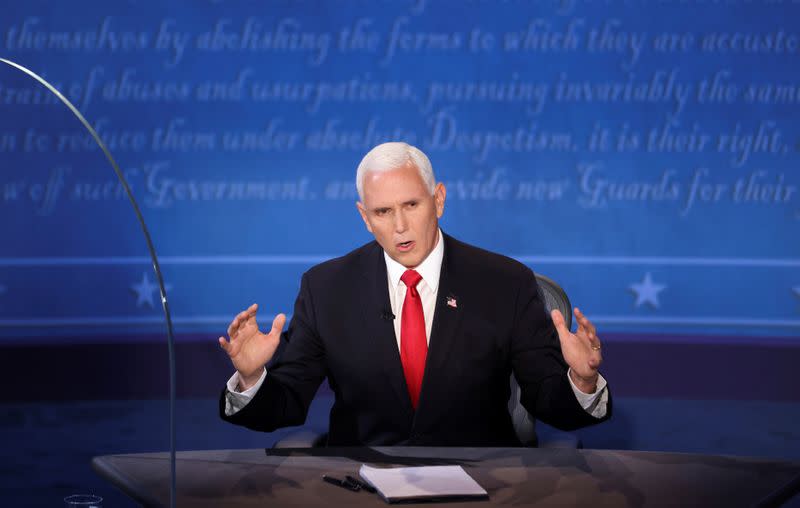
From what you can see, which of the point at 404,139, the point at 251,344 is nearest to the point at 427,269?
the point at 251,344

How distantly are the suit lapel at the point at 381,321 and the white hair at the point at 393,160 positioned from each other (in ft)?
0.75

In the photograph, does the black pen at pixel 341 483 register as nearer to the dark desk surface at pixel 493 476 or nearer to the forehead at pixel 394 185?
the dark desk surface at pixel 493 476

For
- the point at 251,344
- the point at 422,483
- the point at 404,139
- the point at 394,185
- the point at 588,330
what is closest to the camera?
the point at 422,483

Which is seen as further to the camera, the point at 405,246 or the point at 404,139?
the point at 404,139

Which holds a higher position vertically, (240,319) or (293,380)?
(240,319)

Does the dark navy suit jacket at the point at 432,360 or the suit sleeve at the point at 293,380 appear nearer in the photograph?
the suit sleeve at the point at 293,380

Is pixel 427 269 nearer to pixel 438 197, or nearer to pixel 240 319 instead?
pixel 438 197

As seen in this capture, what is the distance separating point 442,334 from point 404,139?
2679 millimetres

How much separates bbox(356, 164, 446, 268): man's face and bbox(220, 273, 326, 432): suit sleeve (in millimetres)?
273

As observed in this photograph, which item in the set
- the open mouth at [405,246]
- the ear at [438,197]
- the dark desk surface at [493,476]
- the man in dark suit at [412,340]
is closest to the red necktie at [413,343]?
the man in dark suit at [412,340]

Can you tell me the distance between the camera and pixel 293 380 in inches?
105

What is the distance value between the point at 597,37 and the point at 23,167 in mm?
2687

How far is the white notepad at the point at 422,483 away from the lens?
202 centimetres

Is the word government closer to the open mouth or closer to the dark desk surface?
the open mouth
